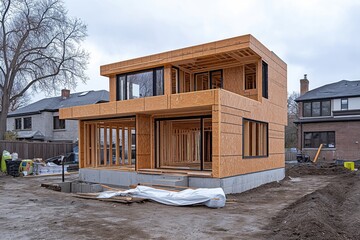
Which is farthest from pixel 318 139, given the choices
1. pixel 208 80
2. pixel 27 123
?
pixel 27 123

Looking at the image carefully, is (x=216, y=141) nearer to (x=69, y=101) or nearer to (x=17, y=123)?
(x=69, y=101)

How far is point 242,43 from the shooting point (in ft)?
42.1

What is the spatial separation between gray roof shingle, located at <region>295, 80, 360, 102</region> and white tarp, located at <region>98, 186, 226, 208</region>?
22.4m

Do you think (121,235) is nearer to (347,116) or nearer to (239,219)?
(239,219)

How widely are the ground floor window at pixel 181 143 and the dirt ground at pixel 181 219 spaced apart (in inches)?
168

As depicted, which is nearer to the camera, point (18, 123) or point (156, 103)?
point (156, 103)

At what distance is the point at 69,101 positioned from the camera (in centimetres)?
3194

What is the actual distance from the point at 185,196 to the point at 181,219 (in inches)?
71.1

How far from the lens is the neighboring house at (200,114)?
11.7 meters

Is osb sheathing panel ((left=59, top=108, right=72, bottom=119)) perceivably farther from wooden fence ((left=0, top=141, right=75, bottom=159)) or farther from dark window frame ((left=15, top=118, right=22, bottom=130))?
dark window frame ((left=15, top=118, right=22, bottom=130))

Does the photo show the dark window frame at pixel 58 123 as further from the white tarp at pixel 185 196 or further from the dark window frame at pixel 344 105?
the dark window frame at pixel 344 105

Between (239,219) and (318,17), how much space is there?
9.77m

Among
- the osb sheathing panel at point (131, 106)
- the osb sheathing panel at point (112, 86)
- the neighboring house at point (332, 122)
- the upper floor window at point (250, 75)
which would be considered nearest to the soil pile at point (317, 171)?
the neighboring house at point (332, 122)

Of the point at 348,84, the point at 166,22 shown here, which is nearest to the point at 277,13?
the point at 166,22
